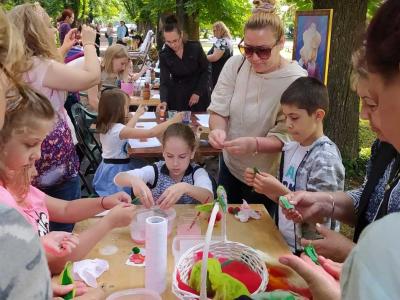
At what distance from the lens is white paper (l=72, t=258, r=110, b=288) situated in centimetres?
154

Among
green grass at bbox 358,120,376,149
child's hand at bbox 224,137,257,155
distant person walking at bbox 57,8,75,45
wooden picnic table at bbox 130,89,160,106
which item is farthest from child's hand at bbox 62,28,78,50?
distant person walking at bbox 57,8,75,45

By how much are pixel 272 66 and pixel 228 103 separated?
37 centimetres

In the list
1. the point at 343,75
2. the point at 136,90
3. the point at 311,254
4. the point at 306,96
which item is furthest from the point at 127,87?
the point at 311,254

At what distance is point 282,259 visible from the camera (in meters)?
1.24

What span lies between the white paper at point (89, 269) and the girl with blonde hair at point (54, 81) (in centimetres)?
92

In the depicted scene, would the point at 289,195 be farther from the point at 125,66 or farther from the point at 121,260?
the point at 125,66

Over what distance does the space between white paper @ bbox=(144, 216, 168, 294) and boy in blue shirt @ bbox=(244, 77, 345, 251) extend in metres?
0.73

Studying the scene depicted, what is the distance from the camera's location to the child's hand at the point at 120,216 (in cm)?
177

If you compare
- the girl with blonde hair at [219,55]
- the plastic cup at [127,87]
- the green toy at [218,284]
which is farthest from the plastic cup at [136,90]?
the green toy at [218,284]

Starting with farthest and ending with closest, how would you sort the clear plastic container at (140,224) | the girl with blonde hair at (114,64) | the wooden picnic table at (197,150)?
the girl with blonde hair at (114,64), the wooden picnic table at (197,150), the clear plastic container at (140,224)

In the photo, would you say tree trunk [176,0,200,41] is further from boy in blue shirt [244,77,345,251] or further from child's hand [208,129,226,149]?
boy in blue shirt [244,77,345,251]

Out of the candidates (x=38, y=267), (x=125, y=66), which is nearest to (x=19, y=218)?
(x=38, y=267)

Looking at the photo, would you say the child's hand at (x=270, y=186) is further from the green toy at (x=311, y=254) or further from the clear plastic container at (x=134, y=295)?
the clear plastic container at (x=134, y=295)

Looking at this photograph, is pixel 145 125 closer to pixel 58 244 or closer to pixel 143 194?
pixel 143 194
